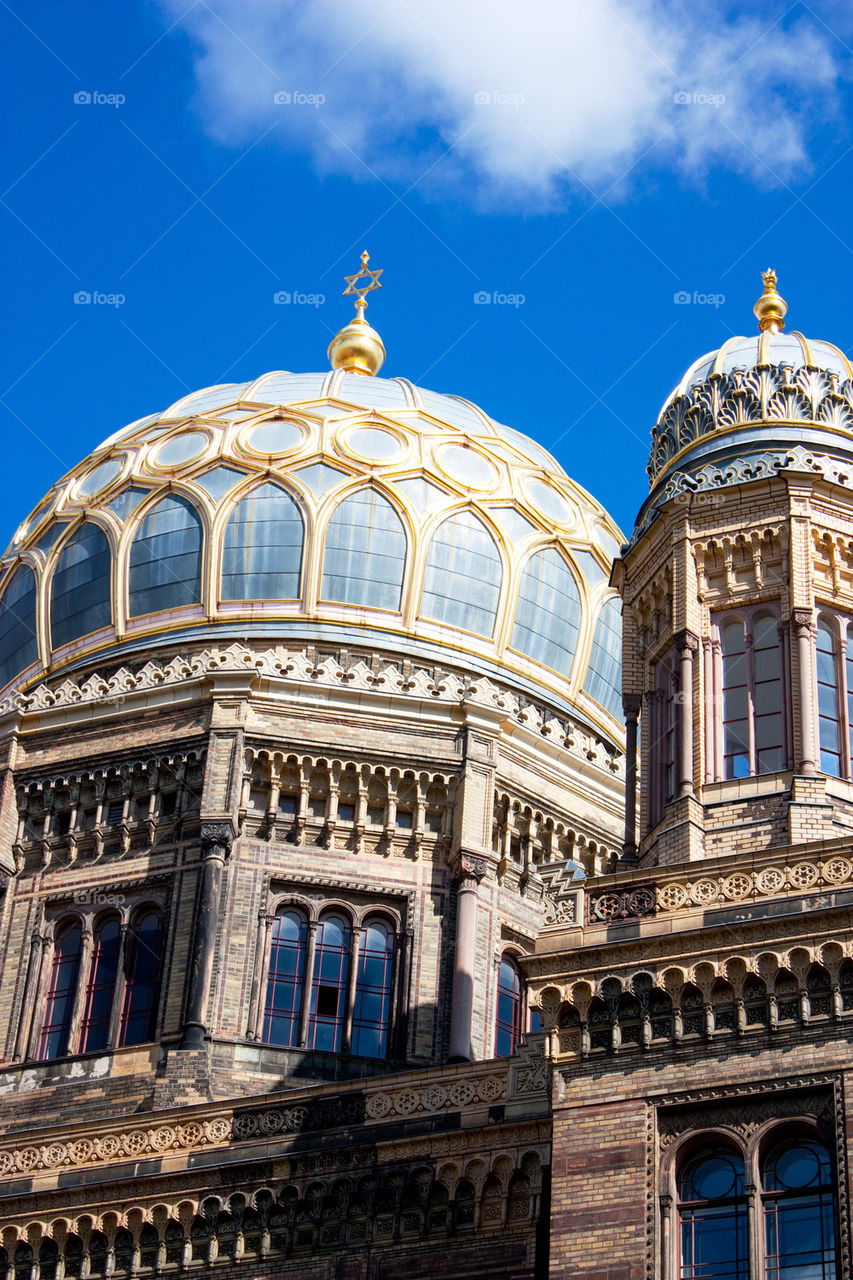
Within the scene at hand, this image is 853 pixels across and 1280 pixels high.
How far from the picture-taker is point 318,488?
133 feet

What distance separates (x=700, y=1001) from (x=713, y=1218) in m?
2.11

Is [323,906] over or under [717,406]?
under

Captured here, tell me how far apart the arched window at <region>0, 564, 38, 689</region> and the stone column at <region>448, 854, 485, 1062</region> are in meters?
9.17

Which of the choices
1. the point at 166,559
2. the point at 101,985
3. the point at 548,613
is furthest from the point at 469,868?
the point at 166,559

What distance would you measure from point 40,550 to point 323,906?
958cm

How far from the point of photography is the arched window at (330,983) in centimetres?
3472

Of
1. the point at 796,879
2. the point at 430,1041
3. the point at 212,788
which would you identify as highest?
the point at 212,788

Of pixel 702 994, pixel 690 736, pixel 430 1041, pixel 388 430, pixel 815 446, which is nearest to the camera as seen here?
pixel 702 994

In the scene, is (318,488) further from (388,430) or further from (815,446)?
(815,446)

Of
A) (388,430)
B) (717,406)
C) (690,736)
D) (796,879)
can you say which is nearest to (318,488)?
(388,430)

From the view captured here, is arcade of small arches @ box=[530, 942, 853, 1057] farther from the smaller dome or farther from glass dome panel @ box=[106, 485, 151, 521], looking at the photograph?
glass dome panel @ box=[106, 485, 151, 521]

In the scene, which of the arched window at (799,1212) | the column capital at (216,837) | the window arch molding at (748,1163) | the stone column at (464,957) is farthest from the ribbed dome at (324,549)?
the arched window at (799,1212)

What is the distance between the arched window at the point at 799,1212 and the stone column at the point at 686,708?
17.1ft

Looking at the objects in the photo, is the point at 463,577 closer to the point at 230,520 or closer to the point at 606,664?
the point at 606,664
